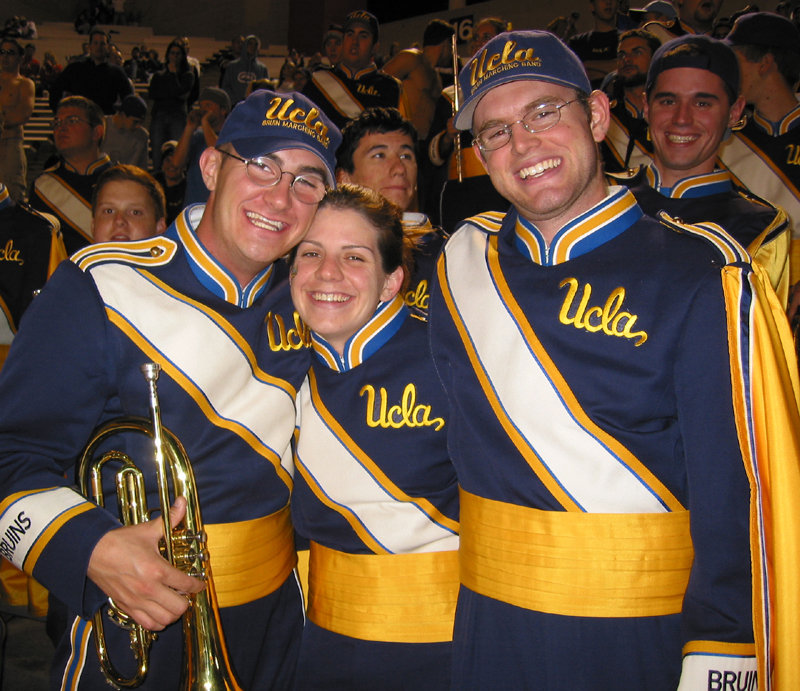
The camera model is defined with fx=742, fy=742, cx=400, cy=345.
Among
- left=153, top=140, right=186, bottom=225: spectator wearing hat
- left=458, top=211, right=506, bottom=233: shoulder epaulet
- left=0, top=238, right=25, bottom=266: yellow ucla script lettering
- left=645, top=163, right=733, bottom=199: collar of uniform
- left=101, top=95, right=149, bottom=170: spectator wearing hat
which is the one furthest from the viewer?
left=101, top=95, right=149, bottom=170: spectator wearing hat

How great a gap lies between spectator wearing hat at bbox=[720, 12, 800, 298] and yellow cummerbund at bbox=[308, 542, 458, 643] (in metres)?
3.37

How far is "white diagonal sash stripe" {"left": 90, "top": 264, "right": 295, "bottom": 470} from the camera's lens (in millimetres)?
2279

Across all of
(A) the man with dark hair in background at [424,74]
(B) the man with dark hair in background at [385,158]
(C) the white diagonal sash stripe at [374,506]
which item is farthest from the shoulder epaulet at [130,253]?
(A) the man with dark hair in background at [424,74]

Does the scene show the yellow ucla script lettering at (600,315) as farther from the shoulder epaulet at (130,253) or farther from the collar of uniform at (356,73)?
the collar of uniform at (356,73)

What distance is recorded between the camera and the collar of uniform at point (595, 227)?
212 cm

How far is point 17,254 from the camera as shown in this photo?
506cm

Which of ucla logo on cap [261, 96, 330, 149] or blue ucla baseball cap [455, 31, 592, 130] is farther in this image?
ucla logo on cap [261, 96, 330, 149]

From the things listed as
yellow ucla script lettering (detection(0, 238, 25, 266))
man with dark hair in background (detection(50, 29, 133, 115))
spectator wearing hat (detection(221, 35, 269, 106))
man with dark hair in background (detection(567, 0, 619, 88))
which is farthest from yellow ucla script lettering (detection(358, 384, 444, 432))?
spectator wearing hat (detection(221, 35, 269, 106))

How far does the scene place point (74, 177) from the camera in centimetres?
648

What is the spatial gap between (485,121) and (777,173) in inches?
120

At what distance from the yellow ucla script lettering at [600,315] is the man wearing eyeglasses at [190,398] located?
39.2 inches

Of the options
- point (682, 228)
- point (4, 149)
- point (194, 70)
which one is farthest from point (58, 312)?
point (194, 70)

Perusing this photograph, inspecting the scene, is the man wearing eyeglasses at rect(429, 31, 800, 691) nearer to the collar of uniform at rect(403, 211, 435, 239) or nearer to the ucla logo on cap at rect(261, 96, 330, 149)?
the ucla logo on cap at rect(261, 96, 330, 149)

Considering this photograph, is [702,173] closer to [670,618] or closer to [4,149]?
[670,618]
